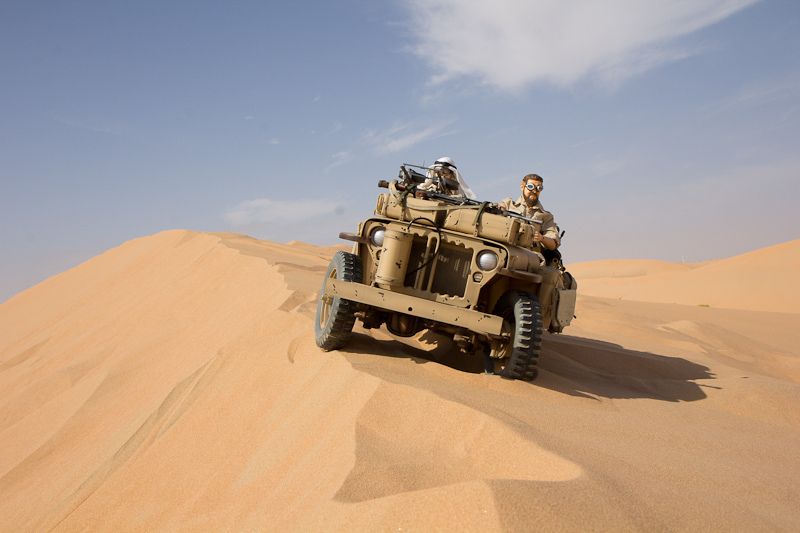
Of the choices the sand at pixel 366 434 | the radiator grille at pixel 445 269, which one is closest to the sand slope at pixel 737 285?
the sand at pixel 366 434

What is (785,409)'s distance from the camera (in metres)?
5.33

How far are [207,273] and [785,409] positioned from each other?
30.0ft

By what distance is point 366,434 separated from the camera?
3041mm

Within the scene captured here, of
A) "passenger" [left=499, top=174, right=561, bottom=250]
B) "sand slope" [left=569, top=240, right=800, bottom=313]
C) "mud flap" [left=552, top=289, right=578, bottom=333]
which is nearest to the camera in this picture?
"mud flap" [left=552, top=289, right=578, bottom=333]

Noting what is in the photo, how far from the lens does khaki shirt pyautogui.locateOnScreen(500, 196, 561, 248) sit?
565cm

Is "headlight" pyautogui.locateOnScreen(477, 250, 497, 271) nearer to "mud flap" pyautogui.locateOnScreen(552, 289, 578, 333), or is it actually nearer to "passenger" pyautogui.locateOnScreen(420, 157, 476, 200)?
"mud flap" pyautogui.locateOnScreen(552, 289, 578, 333)

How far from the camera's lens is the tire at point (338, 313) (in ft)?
14.9

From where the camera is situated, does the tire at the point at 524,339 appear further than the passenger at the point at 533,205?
No

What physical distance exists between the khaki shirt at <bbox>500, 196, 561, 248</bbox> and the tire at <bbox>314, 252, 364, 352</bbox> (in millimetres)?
1817

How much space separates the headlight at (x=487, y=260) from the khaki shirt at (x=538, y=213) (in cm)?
123

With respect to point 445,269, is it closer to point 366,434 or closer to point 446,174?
point 446,174

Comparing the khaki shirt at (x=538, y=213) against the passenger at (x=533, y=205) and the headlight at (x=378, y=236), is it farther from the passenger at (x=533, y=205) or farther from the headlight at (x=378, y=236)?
the headlight at (x=378, y=236)

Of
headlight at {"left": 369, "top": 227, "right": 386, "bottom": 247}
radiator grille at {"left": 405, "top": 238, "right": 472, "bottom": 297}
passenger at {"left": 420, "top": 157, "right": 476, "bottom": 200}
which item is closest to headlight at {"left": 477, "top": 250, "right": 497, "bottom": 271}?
radiator grille at {"left": 405, "top": 238, "right": 472, "bottom": 297}

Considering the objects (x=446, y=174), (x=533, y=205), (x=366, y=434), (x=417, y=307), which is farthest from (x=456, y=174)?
(x=366, y=434)
